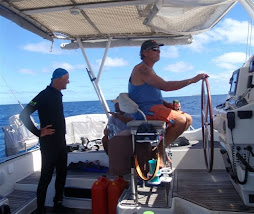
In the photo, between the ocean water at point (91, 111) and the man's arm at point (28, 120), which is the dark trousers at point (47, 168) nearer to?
the man's arm at point (28, 120)

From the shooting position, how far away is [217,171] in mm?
3787

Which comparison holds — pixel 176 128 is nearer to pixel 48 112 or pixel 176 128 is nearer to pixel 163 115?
pixel 163 115

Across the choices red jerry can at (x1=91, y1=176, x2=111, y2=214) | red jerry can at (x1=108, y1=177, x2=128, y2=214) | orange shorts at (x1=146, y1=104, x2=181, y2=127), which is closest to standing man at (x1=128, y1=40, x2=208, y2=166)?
orange shorts at (x1=146, y1=104, x2=181, y2=127)

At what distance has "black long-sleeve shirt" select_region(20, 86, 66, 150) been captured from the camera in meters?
3.10

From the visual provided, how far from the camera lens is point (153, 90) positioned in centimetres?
292

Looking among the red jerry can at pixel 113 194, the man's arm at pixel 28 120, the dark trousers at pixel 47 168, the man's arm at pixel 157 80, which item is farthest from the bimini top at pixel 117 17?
the red jerry can at pixel 113 194

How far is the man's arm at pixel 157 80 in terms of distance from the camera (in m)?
2.69

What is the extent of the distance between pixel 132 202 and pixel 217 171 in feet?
5.57

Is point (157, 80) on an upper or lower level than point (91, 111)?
upper

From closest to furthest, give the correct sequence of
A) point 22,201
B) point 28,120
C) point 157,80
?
point 157,80
point 28,120
point 22,201

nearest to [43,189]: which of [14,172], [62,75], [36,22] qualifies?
[14,172]

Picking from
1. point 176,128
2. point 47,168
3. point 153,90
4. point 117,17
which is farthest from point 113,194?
point 117,17

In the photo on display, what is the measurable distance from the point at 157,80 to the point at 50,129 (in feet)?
4.50

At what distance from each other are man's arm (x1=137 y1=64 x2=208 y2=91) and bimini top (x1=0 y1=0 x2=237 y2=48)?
105 centimetres
